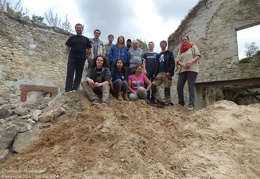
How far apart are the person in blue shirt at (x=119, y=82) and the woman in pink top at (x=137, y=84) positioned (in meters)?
0.16

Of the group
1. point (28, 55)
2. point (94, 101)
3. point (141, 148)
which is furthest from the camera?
point (28, 55)

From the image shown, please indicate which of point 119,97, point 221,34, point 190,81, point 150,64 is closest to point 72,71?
point 119,97

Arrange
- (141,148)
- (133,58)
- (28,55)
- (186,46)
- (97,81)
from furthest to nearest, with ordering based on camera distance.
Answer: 1. (28,55)
2. (133,58)
3. (186,46)
4. (97,81)
5. (141,148)

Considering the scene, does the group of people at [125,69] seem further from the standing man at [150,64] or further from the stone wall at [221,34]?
the stone wall at [221,34]

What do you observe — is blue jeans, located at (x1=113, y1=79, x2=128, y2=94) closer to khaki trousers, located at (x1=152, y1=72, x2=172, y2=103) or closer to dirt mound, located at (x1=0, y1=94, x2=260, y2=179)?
khaki trousers, located at (x1=152, y1=72, x2=172, y2=103)

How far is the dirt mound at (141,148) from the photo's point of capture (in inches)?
77.4

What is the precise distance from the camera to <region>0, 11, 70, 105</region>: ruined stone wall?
21.8 feet

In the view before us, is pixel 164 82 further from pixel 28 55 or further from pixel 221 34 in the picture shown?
pixel 28 55

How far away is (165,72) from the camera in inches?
190

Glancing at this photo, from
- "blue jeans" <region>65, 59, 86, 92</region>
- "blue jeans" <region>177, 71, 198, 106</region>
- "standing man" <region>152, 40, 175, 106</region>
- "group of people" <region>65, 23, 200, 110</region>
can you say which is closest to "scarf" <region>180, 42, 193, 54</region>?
"group of people" <region>65, 23, 200, 110</region>

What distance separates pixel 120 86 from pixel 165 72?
4.05 feet

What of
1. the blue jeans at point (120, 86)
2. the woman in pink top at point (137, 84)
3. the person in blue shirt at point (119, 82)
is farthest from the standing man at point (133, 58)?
the blue jeans at point (120, 86)

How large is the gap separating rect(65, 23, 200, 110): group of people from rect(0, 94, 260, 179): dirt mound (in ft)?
2.83

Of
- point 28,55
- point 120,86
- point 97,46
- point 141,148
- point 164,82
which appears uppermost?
point 28,55
